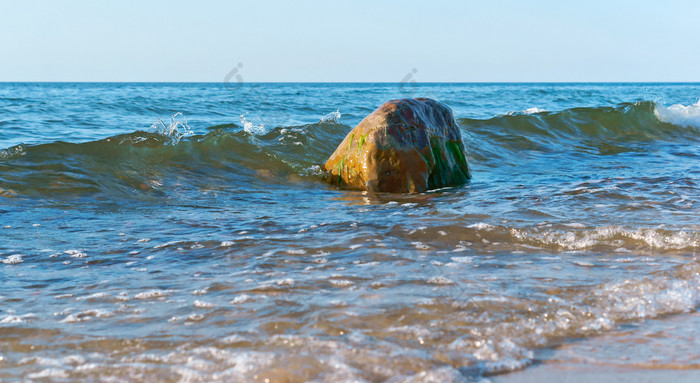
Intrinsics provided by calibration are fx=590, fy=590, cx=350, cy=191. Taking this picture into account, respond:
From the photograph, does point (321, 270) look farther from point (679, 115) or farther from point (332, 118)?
point (679, 115)

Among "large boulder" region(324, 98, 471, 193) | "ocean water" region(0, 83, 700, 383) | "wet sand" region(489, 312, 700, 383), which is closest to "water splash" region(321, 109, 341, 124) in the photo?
"ocean water" region(0, 83, 700, 383)

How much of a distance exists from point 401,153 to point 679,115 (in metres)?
9.16

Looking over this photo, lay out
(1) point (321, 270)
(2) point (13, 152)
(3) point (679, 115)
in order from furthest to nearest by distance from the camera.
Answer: (3) point (679, 115) < (2) point (13, 152) < (1) point (321, 270)

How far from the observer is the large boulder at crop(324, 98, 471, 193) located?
594 centimetres

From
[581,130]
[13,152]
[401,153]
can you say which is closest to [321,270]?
[401,153]

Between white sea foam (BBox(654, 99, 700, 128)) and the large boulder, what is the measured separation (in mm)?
8015

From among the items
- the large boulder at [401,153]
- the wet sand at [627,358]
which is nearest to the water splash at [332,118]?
the large boulder at [401,153]

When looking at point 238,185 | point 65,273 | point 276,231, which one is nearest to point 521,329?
point 276,231

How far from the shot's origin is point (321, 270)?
10.9 ft

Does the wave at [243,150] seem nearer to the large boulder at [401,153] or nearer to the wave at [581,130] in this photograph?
the wave at [581,130]

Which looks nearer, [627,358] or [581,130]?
[627,358]

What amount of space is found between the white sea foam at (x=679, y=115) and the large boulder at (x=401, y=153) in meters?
8.01

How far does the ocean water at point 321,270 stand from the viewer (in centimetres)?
225

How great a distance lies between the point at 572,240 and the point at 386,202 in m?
1.88
